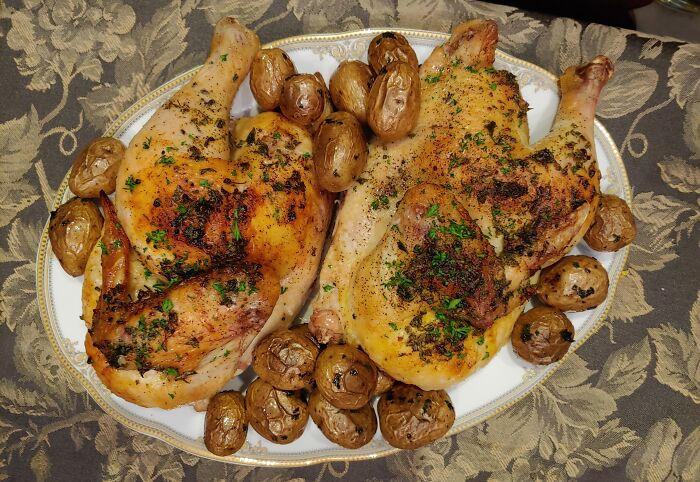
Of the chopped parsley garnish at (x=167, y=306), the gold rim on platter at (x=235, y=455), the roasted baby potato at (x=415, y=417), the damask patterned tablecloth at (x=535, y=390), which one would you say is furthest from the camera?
the damask patterned tablecloth at (x=535, y=390)

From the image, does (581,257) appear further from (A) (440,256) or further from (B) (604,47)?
(B) (604,47)

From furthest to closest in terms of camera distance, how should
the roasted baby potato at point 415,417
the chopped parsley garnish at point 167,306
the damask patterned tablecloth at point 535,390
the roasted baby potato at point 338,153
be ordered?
1. the damask patterned tablecloth at point 535,390
2. the roasted baby potato at point 415,417
3. the roasted baby potato at point 338,153
4. the chopped parsley garnish at point 167,306

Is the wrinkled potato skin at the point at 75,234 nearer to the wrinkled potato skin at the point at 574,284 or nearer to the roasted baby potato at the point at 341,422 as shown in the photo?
the roasted baby potato at the point at 341,422

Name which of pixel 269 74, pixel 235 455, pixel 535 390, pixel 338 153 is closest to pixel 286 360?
pixel 235 455

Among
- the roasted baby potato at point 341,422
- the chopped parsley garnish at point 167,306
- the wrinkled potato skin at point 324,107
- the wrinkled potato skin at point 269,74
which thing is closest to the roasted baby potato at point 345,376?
the roasted baby potato at point 341,422

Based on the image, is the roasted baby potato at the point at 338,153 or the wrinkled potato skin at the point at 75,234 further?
the wrinkled potato skin at the point at 75,234

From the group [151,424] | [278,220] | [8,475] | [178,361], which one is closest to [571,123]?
[278,220]
